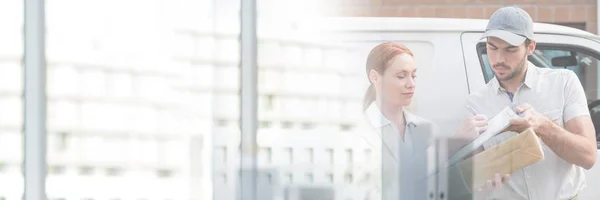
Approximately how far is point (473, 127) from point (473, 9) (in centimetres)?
125

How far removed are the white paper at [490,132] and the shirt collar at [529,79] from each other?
13 centimetres

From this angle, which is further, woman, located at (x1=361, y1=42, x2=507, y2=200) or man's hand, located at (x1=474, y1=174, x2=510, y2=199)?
man's hand, located at (x1=474, y1=174, x2=510, y2=199)

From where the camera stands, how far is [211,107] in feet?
14.1

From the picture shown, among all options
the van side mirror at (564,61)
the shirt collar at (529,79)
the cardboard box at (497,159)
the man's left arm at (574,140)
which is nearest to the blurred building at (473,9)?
the van side mirror at (564,61)

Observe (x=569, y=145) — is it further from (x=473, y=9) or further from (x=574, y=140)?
(x=473, y=9)

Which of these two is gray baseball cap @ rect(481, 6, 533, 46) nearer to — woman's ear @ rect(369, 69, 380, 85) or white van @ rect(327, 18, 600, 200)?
white van @ rect(327, 18, 600, 200)

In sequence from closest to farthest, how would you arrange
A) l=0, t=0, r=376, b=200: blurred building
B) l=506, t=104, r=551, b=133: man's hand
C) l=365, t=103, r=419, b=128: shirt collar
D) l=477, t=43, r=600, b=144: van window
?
l=0, t=0, r=376, b=200: blurred building
l=365, t=103, r=419, b=128: shirt collar
l=506, t=104, r=551, b=133: man's hand
l=477, t=43, r=600, b=144: van window

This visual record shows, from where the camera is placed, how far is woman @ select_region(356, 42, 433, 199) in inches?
173

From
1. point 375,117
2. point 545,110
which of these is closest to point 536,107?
point 545,110

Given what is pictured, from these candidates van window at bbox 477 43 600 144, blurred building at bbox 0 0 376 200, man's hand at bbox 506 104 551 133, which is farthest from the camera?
van window at bbox 477 43 600 144

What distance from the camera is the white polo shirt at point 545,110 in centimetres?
464

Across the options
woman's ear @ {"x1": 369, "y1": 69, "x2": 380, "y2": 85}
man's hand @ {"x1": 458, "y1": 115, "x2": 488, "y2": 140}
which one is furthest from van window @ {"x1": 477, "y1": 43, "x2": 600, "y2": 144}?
woman's ear @ {"x1": 369, "y1": 69, "x2": 380, "y2": 85}

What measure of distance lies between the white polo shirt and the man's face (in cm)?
3

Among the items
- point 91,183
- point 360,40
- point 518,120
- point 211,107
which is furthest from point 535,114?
point 91,183
